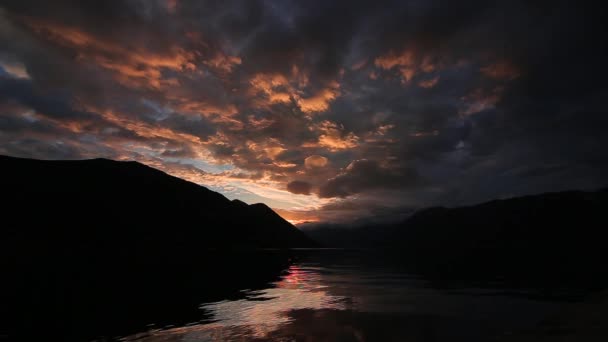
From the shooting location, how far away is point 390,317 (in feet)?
78.8

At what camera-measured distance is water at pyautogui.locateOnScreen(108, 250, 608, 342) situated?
738 inches

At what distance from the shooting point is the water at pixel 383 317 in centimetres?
1875

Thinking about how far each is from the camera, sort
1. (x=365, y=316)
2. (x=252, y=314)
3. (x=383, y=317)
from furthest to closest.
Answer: (x=252, y=314) < (x=365, y=316) < (x=383, y=317)

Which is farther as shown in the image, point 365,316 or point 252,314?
point 252,314

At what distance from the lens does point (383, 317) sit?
78.7 feet

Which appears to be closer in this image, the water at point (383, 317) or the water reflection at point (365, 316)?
the water at point (383, 317)

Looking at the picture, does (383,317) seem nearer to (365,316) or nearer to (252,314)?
(365,316)

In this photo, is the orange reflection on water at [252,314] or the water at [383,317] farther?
the orange reflection on water at [252,314]

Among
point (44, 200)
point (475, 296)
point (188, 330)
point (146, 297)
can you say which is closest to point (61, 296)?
point (146, 297)

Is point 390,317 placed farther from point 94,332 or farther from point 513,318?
point 94,332

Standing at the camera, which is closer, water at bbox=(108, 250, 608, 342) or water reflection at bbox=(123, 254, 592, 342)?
Answer: water at bbox=(108, 250, 608, 342)

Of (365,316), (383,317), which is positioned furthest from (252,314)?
(383,317)

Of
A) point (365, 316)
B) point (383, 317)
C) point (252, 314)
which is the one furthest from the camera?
point (252, 314)

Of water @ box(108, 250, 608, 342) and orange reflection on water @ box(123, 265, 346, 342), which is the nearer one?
water @ box(108, 250, 608, 342)
